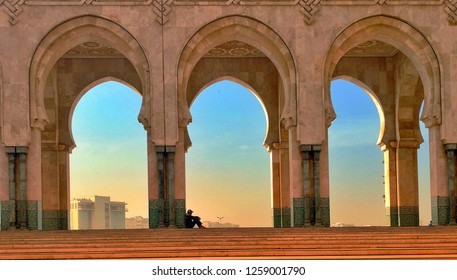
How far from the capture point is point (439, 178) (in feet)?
49.5

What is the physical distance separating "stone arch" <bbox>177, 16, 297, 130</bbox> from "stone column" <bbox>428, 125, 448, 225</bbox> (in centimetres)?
277

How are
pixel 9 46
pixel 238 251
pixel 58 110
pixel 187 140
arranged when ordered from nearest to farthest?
1. pixel 238 251
2. pixel 9 46
3. pixel 187 140
4. pixel 58 110

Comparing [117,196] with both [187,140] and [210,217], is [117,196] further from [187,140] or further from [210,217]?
[187,140]

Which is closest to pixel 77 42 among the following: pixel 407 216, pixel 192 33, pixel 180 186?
pixel 192 33

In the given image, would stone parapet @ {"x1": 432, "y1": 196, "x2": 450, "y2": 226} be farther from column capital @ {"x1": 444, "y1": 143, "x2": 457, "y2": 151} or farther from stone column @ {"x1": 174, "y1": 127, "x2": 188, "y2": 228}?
stone column @ {"x1": 174, "y1": 127, "x2": 188, "y2": 228}

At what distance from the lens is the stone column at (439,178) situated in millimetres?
15000

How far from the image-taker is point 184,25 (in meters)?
14.9

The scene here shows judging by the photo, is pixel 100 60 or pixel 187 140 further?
pixel 100 60

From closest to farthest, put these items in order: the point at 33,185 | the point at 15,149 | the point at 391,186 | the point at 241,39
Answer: the point at 15,149 → the point at 33,185 → the point at 241,39 → the point at 391,186

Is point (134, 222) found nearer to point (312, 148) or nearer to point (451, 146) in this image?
point (312, 148)

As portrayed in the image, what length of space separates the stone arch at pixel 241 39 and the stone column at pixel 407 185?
4.41 meters

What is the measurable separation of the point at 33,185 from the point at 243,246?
6.59 metres
